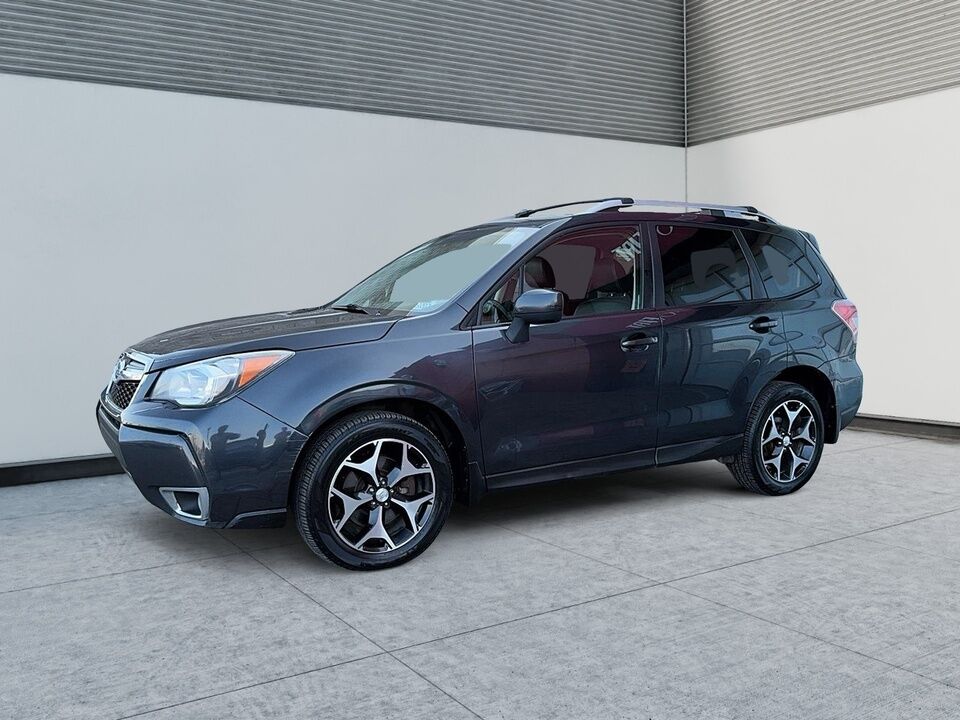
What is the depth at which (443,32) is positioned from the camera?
A: 841 cm

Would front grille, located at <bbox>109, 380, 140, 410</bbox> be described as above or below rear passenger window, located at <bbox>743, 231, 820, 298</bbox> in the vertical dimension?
below

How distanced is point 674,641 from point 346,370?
6.26ft

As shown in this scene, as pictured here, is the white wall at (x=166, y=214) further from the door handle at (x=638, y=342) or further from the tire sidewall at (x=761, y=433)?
the tire sidewall at (x=761, y=433)

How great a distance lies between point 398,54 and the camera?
26.6 feet

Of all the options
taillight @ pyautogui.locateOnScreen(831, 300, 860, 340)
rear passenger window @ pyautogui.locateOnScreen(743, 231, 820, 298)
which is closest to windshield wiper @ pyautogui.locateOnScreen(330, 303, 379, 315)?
rear passenger window @ pyautogui.locateOnScreen(743, 231, 820, 298)

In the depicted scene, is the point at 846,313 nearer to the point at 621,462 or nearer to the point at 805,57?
the point at 621,462

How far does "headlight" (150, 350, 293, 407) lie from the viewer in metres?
4.10

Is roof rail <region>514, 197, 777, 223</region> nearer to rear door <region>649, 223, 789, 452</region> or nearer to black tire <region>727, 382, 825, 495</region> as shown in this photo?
rear door <region>649, 223, 789, 452</region>

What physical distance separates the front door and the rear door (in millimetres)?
133

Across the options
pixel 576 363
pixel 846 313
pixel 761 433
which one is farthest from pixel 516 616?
pixel 846 313

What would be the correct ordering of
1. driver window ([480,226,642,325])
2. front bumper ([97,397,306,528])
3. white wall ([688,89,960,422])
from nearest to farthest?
front bumper ([97,397,306,528])
driver window ([480,226,642,325])
white wall ([688,89,960,422])

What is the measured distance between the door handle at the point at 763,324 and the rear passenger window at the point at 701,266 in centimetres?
17

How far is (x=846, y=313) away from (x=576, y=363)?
2284mm

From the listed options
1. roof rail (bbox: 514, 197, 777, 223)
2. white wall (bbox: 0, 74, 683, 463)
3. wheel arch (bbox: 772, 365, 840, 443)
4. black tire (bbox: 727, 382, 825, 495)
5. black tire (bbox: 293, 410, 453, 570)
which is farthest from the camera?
white wall (bbox: 0, 74, 683, 463)
